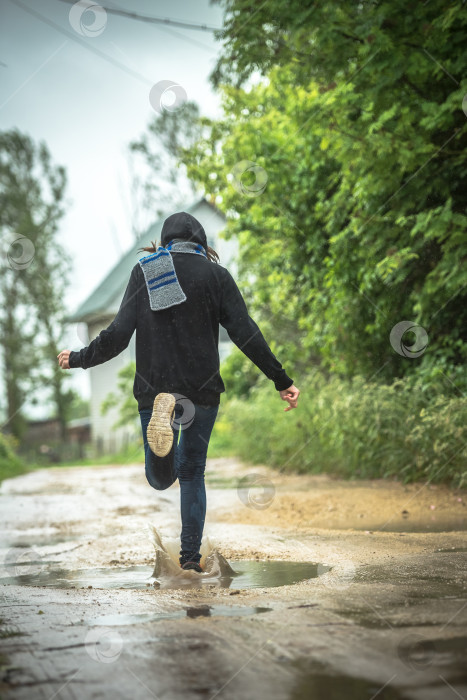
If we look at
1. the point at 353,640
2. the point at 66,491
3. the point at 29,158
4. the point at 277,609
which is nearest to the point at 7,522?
the point at 66,491

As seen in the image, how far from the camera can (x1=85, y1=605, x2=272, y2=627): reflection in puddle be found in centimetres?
281

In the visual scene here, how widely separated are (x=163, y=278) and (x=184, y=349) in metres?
0.39

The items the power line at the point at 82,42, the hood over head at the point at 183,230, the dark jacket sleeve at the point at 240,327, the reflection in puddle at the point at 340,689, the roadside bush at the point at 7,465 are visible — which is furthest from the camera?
the roadside bush at the point at 7,465

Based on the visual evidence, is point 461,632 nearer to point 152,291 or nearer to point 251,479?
point 152,291

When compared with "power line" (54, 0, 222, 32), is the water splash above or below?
below

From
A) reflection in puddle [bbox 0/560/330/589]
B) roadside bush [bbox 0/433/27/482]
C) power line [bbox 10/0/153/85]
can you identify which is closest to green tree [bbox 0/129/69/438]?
roadside bush [bbox 0/433/27/482]

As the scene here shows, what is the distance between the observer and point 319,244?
1036 cm

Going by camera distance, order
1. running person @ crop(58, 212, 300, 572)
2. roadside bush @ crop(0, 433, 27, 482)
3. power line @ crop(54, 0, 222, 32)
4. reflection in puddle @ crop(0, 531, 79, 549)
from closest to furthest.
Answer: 1. running person @ crop(58, 212, 300, 572)
2. reflection in puddle @ crop(0, 531, 79, 549)
3. power line @ crop(54, 0, 222, 32)
4. roadside bush @ crop(0, 433, 27, 482)

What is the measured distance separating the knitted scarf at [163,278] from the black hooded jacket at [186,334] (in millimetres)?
41

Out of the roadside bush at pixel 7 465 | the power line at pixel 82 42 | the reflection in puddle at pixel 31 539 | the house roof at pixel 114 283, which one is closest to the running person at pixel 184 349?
the reflection in puddle at pixel 31 539

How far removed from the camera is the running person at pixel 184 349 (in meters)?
3.97

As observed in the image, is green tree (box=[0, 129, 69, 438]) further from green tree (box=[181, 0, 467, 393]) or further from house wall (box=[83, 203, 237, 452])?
green tree (box=[181, 0, 467, 393])

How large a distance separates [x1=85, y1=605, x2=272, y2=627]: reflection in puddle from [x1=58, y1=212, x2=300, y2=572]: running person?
102 centimetres

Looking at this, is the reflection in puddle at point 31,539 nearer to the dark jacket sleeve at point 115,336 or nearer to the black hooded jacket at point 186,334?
the dark jacket sleeve at point 115,336
